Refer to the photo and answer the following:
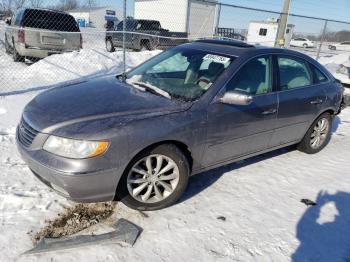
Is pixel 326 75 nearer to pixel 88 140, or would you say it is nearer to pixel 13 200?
pixel 88 140

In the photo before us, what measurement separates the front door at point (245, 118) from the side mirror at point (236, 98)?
0.23ft

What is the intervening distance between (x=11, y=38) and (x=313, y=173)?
33.1 feet

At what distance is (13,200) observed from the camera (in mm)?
3461

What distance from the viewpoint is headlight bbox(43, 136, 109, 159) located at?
2.94m

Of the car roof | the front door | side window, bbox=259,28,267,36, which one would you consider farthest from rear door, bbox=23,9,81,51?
side window, bbox=259,28,267,36

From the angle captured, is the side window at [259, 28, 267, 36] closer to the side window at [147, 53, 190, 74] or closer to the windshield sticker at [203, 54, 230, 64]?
the side window at [147, 53, 190, 74]

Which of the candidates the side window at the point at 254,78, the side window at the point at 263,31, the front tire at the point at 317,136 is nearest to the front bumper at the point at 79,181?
the side window at the point at 254,78

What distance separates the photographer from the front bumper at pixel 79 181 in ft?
9.63

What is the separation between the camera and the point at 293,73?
4730 millimetres

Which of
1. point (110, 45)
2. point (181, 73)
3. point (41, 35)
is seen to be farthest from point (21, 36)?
point (110, 45)

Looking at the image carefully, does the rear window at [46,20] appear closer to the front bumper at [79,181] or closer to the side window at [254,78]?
the side window at [254,78]

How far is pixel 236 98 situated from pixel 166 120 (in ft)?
2.70

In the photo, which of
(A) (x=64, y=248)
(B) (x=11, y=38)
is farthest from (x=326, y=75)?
(B) (x=11, y=38)

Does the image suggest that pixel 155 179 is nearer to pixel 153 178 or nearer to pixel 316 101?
pixel 153 178
